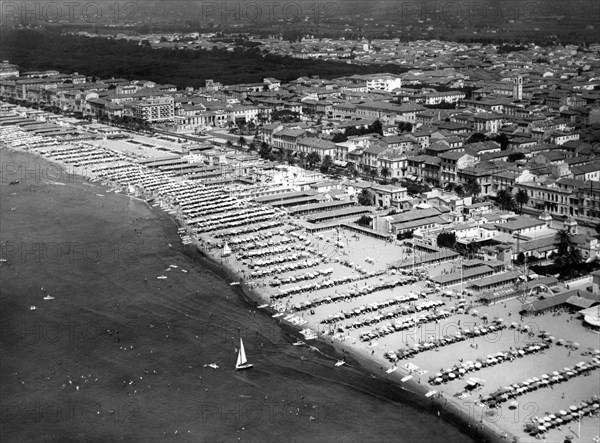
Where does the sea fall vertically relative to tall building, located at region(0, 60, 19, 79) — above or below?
below

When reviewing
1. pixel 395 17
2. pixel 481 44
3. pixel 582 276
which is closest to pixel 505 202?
pixel 582 276

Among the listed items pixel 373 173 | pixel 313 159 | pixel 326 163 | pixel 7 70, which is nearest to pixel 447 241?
pixel 373 173

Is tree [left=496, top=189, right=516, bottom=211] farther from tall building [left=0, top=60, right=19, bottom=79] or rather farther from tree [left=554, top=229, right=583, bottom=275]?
tall building [left=0, top=60, right=19, bottom=79]

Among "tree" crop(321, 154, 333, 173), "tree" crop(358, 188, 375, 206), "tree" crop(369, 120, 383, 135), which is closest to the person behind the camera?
"tree" crop(358, 188, 375, 206)

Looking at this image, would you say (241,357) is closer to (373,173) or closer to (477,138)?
(373,173)

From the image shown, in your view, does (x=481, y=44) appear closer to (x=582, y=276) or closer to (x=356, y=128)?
(x=356, y=128)

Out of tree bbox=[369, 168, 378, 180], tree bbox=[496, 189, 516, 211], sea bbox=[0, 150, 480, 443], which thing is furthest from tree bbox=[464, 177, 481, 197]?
sea bbox=[0, 150, 480, 443]
